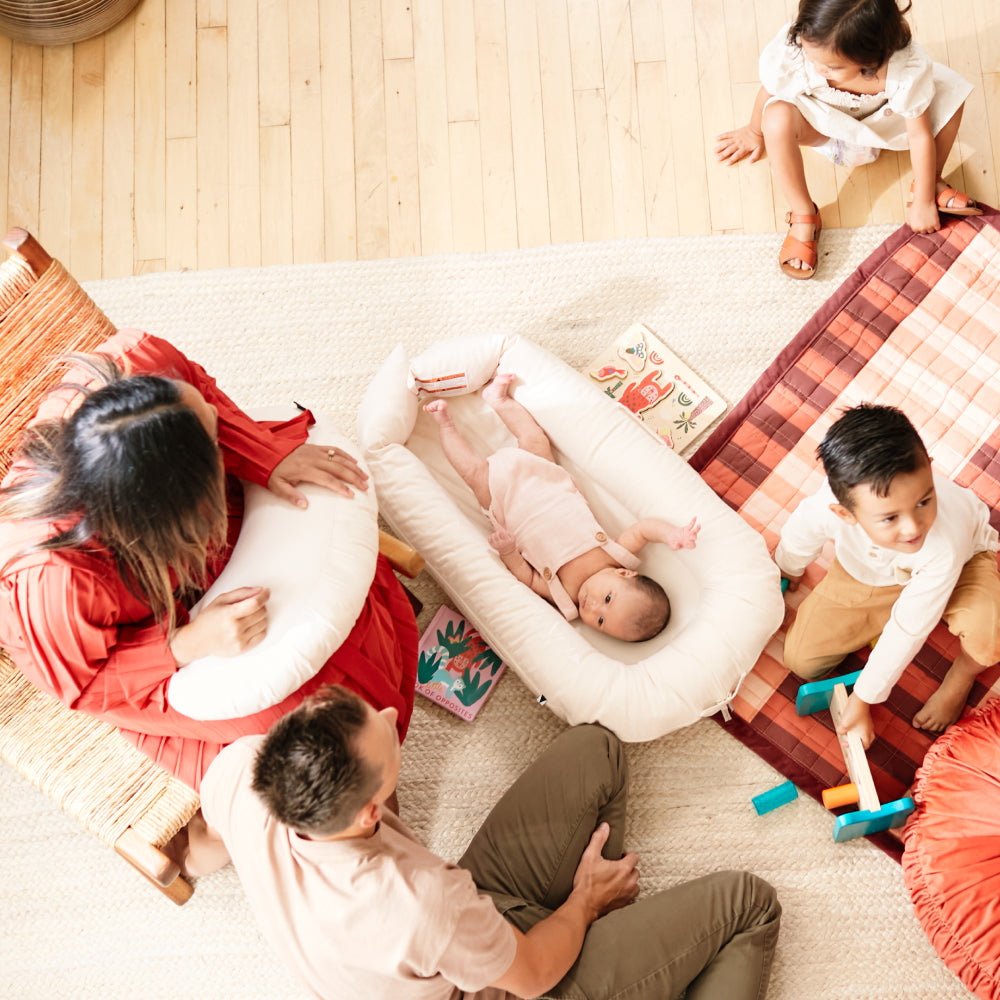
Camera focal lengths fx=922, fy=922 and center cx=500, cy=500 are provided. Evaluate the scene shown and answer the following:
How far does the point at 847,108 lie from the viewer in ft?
6.63

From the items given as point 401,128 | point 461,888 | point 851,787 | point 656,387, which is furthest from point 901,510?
point 401,128

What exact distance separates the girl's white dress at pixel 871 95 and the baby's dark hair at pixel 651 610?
1102 mm

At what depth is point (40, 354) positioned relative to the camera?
1.58 meters

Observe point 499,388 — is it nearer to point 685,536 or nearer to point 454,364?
point 454,364

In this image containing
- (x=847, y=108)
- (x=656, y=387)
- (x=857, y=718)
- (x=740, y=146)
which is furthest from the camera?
(x=740, y=146)

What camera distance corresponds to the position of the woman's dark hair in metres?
1.14

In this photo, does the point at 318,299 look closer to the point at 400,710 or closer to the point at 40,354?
the point at 40,354

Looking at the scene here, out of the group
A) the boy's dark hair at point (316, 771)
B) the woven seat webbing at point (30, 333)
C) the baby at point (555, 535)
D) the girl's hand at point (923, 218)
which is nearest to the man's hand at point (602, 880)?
the baby at point (555, 535)

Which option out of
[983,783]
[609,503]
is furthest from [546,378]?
[983,783]

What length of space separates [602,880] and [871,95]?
170 cm

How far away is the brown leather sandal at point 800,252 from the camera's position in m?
2.16

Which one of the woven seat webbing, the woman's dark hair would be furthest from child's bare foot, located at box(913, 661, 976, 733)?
the woven seat webbing

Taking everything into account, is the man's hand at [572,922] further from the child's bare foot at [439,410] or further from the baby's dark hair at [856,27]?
the baby's dark hair at [856,27]

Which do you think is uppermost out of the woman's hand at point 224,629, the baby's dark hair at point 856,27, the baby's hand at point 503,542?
the baby's dark hair at point 856,27
